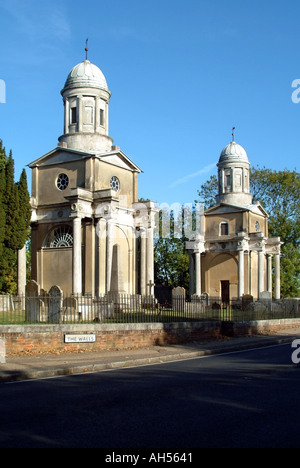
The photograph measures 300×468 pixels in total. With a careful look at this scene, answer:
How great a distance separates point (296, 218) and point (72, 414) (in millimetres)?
50589

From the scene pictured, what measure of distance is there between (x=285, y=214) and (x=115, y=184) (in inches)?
1016

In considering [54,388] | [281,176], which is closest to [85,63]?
[281,176]

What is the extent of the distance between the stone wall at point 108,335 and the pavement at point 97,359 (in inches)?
14.3

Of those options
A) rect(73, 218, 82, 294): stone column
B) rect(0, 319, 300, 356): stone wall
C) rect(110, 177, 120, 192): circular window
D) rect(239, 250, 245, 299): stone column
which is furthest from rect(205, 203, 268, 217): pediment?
rect(0, 319, 300, 356): stone wall

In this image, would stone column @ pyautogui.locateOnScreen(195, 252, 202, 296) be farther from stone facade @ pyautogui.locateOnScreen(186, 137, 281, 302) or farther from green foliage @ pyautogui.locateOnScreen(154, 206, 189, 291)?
green foliage @ pyautogui.locateOnScreen(154, 206, 189, 291)

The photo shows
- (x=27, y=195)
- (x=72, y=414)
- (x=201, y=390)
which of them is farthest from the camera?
(x=27, y=195)

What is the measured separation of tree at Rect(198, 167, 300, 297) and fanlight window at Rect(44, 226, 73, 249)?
90.9 ft

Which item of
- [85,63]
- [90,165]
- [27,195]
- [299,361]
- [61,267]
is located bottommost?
[299,361]

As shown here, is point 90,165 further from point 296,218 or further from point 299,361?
point 296,218

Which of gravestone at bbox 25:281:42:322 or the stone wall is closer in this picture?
the stone wall

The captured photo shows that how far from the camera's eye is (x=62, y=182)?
119ft

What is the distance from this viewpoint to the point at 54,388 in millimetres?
11102

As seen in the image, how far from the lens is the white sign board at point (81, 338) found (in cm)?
1683

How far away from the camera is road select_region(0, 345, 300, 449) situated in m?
6.88
